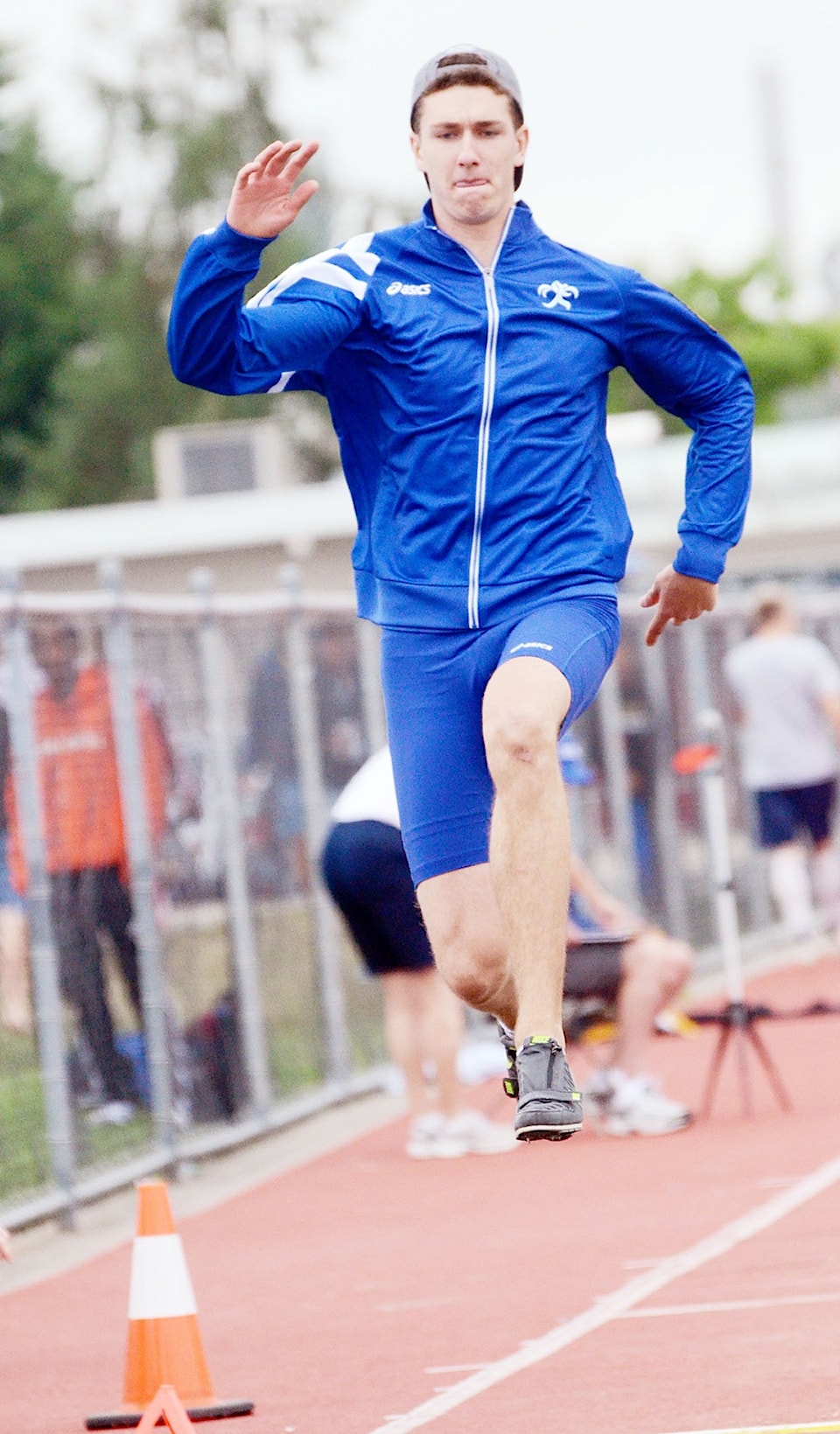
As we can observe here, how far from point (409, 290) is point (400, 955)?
521cm

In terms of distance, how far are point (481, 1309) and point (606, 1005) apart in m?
3.66

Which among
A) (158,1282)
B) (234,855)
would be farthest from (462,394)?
(234,855)

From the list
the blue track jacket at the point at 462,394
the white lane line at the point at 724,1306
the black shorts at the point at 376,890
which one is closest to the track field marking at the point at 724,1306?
the white lane line at the point at 724,1306

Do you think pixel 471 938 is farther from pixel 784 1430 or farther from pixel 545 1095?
pixel 784 1430

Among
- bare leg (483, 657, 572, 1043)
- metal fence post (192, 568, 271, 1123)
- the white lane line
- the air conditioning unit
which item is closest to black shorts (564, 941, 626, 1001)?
metal fence post (192, 568, 271, 1123)

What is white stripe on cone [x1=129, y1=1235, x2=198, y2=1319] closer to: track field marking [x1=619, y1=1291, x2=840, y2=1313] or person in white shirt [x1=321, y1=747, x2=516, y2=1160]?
track field marking [x1=619, y1=1291, x2=840, y2=1313]

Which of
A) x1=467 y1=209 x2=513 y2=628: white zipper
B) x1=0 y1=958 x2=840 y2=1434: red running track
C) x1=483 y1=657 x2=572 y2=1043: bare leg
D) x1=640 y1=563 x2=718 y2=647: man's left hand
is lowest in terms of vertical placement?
x1=0 y1=958 x2=840 y2=1434: red running track

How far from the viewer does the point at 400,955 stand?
418 inches

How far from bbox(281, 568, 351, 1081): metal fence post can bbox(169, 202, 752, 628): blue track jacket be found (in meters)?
6.53

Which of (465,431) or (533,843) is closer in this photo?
(533,843)

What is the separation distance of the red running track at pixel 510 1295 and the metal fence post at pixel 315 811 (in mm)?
1320

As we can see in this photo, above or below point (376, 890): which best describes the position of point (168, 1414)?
below

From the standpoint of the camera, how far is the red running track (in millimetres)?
5914

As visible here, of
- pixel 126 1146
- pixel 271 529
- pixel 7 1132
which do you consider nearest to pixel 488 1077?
pixel 126 1146
